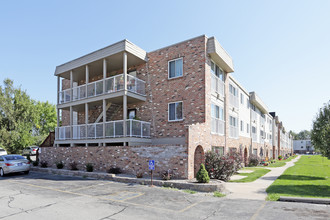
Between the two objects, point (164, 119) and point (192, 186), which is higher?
point (164, 119)

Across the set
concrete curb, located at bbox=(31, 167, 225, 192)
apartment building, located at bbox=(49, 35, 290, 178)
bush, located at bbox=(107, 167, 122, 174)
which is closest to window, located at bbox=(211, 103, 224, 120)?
apartment building, located at bbox=(49, 35, 290, 178)

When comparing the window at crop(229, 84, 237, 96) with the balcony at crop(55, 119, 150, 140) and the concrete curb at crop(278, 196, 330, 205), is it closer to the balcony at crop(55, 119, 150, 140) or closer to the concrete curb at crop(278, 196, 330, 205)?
the balcony at crop(55, 119, 150, 140)

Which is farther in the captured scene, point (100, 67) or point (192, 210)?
point (100, 67)

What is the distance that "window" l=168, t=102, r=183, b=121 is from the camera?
1671cm

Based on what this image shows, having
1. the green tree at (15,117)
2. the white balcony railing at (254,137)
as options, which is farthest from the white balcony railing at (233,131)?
the green tree at (15,117)

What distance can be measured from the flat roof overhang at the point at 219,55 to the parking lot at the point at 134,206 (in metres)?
9.89

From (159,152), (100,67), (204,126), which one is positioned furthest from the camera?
(100,67)

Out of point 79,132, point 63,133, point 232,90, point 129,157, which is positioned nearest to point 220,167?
point 129,157

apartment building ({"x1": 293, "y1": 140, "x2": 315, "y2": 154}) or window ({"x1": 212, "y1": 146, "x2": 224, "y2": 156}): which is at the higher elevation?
window ({"x1": 212, "y1": 146, "x2": 224, "y2": 156})

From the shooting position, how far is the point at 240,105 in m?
26.6

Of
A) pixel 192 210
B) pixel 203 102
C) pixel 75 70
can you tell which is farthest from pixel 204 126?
pixel 75 70

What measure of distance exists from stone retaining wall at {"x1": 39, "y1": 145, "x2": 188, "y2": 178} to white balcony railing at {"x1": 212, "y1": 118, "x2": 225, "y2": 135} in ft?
17.7

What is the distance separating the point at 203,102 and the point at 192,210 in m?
8.95

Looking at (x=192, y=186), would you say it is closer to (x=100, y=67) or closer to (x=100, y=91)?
(x=100, y=91)
